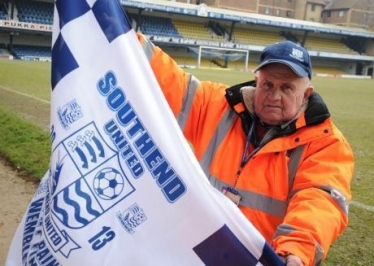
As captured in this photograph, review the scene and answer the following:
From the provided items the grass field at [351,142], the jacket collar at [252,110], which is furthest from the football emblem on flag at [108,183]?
the grass field at [351,142]

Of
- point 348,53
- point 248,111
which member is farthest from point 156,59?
point 348,53

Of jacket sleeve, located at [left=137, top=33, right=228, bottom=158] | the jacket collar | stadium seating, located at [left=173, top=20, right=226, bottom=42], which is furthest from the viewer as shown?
stadium seating, located at [left=173, top=20, right=226, bottom=42]

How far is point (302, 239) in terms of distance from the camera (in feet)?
5.14

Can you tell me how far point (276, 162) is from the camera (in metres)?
1.88

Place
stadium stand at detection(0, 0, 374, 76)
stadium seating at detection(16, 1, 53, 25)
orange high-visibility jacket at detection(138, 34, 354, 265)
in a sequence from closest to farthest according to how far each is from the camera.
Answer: orange high-visibility jacket at detection(138, 34, 354, 265) → stadium seating at detection(16, 1, 53, 25) → stadium stand at detection(0, 0, 374, 76)

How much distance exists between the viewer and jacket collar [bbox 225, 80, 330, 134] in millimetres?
1888

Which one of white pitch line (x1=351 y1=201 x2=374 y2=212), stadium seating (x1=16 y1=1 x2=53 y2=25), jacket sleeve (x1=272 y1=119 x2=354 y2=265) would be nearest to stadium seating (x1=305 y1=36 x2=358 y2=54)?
stadium seating (x1=16 y1=1 x2=53 y2=25)

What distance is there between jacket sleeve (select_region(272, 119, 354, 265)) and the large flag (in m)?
0.12

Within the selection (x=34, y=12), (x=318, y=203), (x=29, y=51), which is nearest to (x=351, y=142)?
(x=318, y=203)

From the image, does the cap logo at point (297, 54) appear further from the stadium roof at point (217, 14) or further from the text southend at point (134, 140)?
the stadium roof at point (217, 14)

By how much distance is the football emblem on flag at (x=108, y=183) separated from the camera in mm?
1562

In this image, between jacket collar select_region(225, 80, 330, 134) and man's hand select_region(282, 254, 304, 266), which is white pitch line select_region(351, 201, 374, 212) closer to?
jacket collar select_region(225, 80, 330, 134)

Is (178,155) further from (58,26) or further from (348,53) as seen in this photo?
(348,53)

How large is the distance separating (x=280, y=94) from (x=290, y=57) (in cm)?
16
